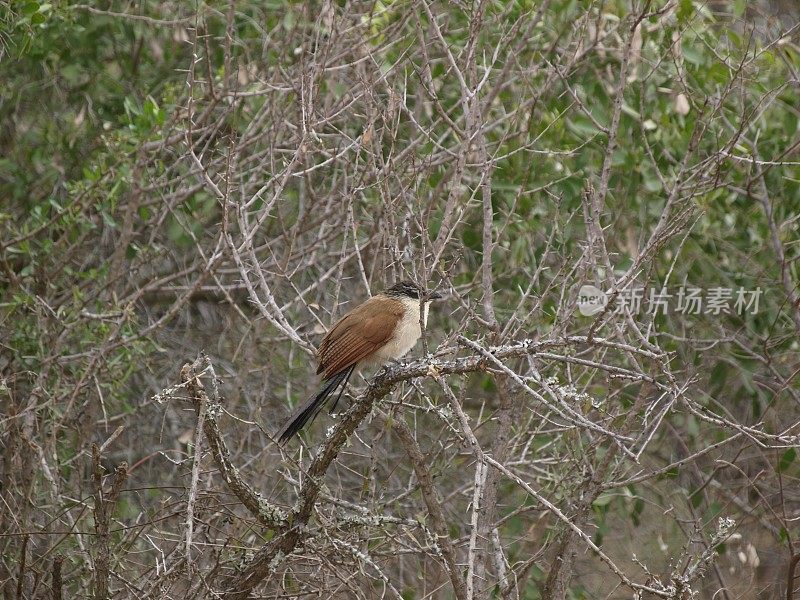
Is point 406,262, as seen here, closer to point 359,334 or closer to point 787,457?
point 359,334

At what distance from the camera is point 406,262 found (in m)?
4.82

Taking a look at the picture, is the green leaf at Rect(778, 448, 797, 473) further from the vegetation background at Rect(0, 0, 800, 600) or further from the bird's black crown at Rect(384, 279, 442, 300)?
the bird's black crown at Rect(384, 279, 442, 300)

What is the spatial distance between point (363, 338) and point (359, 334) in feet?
0.07

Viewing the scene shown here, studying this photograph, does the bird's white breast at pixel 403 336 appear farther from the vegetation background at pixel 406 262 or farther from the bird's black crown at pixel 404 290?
the vegetation background at pixel 406 262

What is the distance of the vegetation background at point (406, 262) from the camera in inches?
167

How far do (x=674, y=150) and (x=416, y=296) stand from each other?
5.13 feet

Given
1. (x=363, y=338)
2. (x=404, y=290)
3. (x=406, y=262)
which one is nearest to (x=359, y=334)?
(x=363, y=338)

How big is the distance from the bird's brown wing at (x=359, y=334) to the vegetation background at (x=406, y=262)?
4.3 inches

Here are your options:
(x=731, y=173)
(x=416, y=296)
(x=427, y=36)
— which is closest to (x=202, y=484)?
(x=416, y=296)

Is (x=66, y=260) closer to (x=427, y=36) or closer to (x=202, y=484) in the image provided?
(x=202, y=484)

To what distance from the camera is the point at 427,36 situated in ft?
17.5

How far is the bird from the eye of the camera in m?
4.08

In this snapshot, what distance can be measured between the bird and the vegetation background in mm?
94

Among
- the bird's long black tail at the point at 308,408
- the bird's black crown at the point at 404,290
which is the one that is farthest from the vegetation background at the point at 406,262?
the bird's long black tail at the point at 308,408
